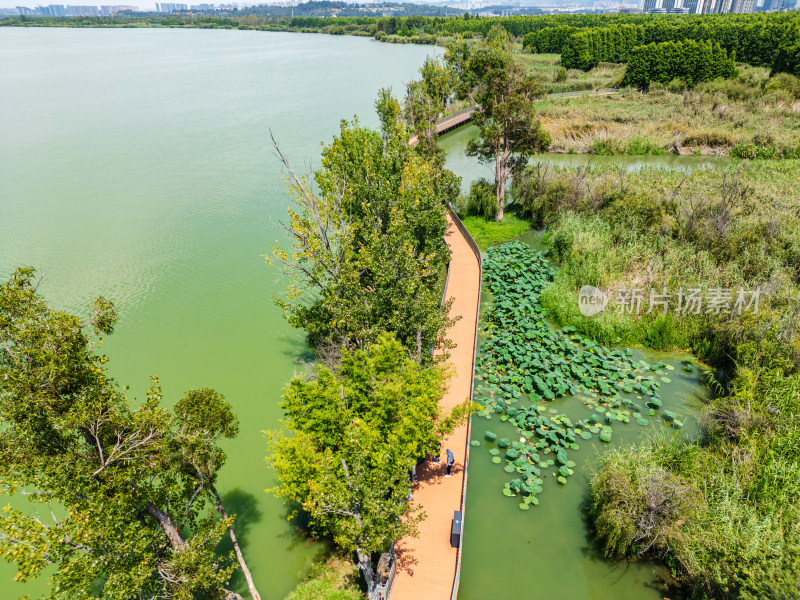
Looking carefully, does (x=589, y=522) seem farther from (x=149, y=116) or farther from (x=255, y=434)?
(x=149, y=116)

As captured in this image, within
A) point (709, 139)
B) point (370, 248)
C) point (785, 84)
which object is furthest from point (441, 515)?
point (785, 84)

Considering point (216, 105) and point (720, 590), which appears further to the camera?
point (216, 105)

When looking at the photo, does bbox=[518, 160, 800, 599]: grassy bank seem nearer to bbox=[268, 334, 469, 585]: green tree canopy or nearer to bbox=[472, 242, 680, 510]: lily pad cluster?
bbox=[472, 242, 680, 510]: lily pad cluster

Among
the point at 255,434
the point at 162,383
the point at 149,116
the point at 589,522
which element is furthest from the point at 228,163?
the point at 589,522

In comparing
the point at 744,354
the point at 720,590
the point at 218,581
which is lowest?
the point at 720,590

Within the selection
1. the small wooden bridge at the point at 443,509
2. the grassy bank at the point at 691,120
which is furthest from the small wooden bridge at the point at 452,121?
the small wooden bridge at the point at 443,509

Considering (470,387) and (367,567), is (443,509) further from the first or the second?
(470,387)

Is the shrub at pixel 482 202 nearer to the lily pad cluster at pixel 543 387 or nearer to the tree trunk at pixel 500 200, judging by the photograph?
the tree trunk at pixel 500 200
